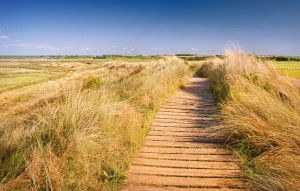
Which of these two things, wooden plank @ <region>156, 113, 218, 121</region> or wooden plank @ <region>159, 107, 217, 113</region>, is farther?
wooden plank @ <region>159, 107, 217, 113</region>

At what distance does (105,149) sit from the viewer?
11.2 ft

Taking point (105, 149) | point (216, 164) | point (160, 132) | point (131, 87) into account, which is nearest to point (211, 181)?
point (216, 164)

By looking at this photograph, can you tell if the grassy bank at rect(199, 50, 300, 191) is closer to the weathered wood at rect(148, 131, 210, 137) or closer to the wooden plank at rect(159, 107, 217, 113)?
the weathered wood at rect(148, 131, 210, 137)

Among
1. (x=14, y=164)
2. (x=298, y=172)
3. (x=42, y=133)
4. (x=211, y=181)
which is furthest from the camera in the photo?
(x=42, y=133)

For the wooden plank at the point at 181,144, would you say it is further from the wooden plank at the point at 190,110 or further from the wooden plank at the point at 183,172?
the wooden plank at the point at 190,110

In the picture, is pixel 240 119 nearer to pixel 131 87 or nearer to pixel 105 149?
pixel 105 149

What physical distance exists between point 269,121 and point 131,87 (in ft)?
13.5

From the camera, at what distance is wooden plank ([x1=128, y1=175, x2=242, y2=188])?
2.91m

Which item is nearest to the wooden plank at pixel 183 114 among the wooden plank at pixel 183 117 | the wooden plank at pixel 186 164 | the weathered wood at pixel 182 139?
the wooden plank at pixel 183 117

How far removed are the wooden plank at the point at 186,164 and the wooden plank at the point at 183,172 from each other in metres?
0.10

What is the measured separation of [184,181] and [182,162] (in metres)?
0.55

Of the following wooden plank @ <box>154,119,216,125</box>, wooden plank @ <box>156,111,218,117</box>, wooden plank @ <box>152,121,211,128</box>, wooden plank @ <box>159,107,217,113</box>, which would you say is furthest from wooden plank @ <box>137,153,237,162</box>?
wooden plank @ <box>159,107,217,113</box>

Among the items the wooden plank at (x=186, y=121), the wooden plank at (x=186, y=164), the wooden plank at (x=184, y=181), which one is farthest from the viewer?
the wooden plank at (x=186, y=121)

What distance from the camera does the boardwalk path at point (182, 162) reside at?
115 inches
